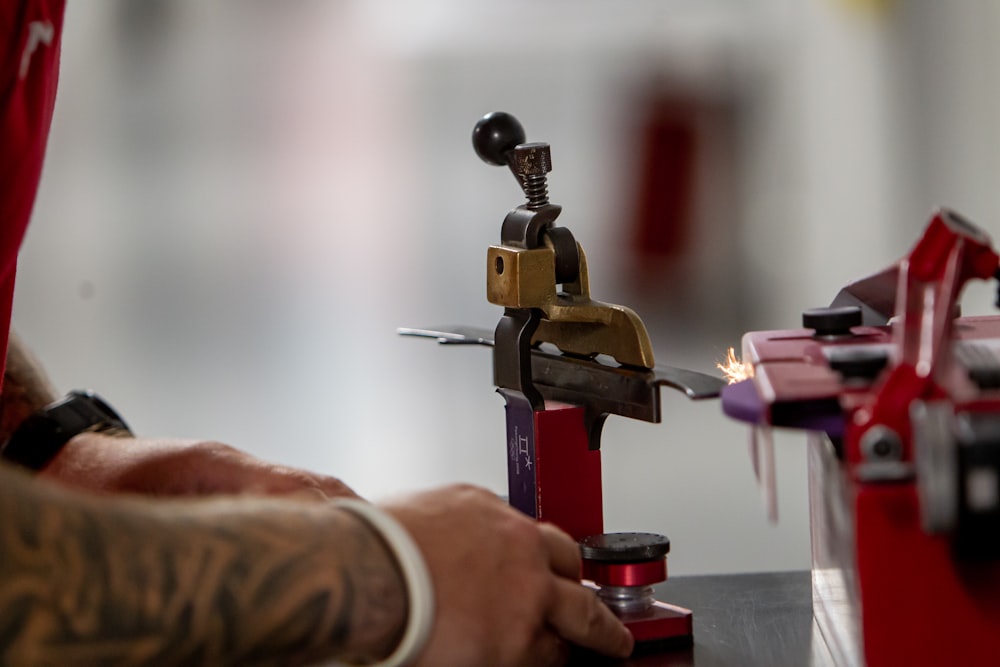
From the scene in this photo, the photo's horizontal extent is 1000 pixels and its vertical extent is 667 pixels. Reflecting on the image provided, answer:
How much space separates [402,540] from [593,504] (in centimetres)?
34

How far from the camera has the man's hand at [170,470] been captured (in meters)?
1.12

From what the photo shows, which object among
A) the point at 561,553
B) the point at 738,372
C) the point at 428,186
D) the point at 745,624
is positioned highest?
the point at 428,186

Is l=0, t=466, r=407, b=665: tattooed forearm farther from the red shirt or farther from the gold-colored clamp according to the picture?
the red shirt

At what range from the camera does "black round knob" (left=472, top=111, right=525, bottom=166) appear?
3.84 feet

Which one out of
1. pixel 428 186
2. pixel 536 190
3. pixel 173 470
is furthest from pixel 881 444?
pixel 428 186

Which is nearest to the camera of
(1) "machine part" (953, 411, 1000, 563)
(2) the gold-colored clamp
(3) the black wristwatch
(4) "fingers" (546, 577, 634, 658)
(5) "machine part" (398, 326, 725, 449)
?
(1) "machine part" (953, 411, 1000, 563)

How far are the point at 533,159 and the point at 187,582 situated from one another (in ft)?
1.94

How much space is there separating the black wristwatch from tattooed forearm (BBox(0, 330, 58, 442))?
4 centimetres

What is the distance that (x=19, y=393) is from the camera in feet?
4.31

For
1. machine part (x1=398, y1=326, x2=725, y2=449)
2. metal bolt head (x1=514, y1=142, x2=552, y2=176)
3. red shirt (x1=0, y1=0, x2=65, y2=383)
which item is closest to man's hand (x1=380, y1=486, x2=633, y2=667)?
machine part (x1=398, y1=326, x2=725, y2=449)

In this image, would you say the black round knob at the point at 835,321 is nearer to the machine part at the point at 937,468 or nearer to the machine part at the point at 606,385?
the machine part at the point at 606,385

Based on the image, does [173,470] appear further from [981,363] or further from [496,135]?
[981,363]

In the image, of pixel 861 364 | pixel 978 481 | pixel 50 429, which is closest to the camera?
pixel 978 481

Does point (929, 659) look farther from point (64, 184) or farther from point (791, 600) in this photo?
point (64, 184)
